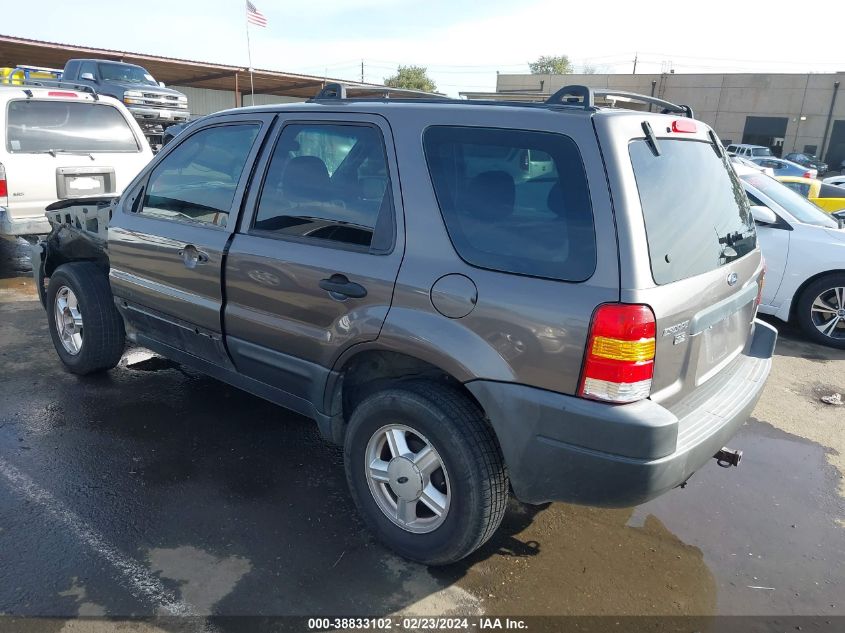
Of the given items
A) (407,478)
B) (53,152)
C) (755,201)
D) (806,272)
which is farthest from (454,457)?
(53,152)

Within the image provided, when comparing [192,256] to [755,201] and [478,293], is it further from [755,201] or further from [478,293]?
[755,201]

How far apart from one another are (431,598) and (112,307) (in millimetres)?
3054

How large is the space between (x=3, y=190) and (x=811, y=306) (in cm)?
818

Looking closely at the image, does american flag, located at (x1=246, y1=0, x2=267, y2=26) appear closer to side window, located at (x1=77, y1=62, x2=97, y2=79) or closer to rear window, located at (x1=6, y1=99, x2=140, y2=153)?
side window, located at (x1=77, y1=62, x2=97, y2=79)

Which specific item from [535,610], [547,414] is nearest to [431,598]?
[535,610]

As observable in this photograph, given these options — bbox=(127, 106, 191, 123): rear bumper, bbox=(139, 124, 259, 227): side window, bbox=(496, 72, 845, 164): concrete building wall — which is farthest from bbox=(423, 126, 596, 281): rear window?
bbox=(496, 72, 845, 164): concrete building wall

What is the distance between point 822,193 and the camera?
1101 centimetres

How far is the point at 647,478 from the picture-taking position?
86.7 inches

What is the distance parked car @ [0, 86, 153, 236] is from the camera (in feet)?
21.7

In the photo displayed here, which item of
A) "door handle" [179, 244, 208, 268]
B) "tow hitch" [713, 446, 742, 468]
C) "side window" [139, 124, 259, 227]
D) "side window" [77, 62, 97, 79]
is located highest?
"side window" [77, 62, 97, 79]

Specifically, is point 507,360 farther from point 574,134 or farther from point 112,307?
point 112,307

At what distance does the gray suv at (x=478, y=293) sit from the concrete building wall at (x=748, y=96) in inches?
1729

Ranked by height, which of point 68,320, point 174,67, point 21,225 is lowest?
point 68,320

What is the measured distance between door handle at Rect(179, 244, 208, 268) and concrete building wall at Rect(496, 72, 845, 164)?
144 feet
